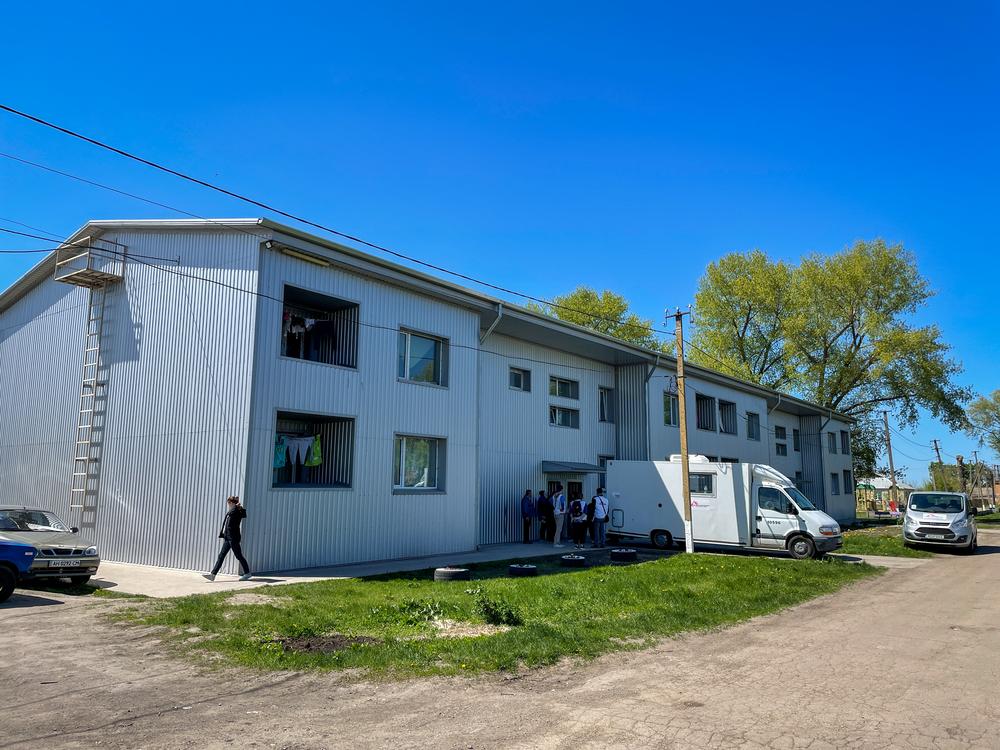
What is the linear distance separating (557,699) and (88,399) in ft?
56.2

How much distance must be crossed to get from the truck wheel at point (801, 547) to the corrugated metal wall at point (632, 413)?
8.60 meters

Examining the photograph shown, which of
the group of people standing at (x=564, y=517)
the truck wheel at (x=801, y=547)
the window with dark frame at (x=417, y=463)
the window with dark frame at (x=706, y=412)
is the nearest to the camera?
the window with dark frame at (x=417, y=463)

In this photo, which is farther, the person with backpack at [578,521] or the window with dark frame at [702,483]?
the person with backpack at [578,521]

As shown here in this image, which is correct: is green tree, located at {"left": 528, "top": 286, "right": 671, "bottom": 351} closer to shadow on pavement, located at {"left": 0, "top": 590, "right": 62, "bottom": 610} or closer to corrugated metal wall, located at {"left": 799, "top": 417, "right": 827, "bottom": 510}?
corrugated metal wall, located at {"left": 799, "top": 417, "right": 827, "bottom": 510}

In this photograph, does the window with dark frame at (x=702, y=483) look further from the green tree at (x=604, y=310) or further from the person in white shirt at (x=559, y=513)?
the green tree at (x=604, y=310)

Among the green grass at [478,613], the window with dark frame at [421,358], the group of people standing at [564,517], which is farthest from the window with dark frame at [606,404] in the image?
the green grass at [478,613]

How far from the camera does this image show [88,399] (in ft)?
61.7

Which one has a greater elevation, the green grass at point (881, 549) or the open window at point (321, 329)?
the open window at point (321, 329)

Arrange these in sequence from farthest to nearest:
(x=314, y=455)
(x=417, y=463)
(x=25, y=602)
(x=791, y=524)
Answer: (x=791, y=524), (x=417, y=463), (x=314, y=455), (x=25, y=602)

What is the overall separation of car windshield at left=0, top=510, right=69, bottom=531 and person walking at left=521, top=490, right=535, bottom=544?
13.4 meters

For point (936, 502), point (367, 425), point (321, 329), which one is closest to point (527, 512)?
point (367, 425)

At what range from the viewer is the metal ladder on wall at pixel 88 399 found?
59.9 ft

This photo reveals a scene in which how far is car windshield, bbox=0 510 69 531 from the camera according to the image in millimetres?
13102

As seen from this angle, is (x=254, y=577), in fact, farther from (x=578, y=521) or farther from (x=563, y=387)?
(x=563, y=387)
